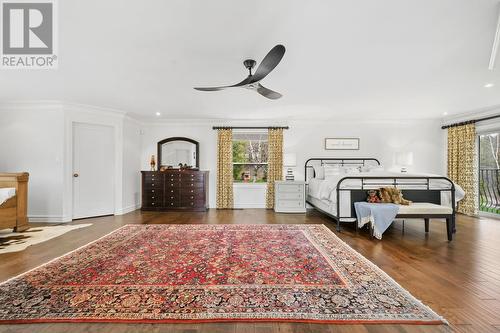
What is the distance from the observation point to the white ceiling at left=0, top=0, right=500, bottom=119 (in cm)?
202

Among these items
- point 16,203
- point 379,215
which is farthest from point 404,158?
point 16,203

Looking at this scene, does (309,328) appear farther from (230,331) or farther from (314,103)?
(314,103)

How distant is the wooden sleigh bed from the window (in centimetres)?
464

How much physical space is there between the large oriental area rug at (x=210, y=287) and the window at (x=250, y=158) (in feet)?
11.6

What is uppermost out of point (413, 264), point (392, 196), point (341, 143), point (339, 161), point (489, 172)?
point (341, 143)

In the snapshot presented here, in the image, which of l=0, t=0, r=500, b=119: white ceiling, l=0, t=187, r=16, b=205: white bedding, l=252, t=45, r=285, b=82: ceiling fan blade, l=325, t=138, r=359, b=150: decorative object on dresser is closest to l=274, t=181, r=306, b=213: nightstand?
l=325, t=138, r=359, b=150: decorative object on dresser

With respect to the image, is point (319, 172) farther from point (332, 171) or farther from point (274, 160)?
point (274, 160)

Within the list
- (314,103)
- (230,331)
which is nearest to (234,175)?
(314,103)

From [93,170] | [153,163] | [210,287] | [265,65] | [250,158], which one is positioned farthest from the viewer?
[250,158]

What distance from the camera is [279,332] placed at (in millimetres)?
1518

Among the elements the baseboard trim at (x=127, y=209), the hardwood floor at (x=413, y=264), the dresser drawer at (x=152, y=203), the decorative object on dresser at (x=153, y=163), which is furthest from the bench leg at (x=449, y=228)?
the baseboard trim at (x=127, y=209)

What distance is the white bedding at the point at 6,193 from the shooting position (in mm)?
3792

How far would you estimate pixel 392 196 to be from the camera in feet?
12.9

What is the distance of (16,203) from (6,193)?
245 mm
